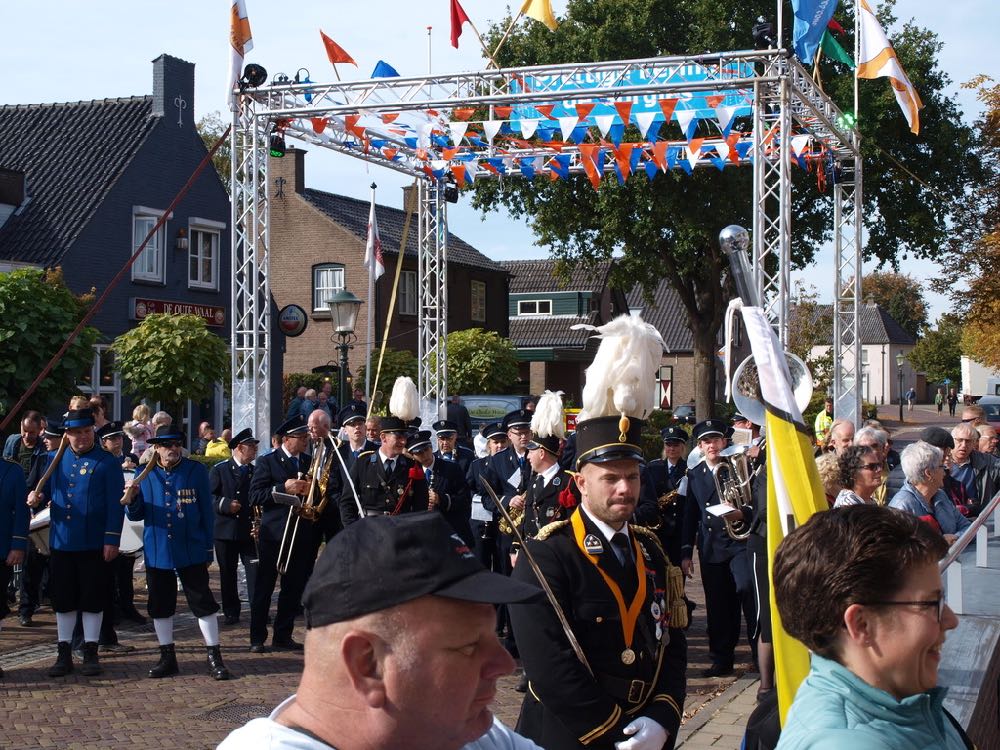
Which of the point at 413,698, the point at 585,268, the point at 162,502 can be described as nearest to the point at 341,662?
the point at 413,698

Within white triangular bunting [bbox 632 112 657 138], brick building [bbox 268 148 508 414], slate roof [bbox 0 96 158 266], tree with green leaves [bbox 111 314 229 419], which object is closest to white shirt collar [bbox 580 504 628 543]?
white triangular bunting [bbox 632 112 657 138]

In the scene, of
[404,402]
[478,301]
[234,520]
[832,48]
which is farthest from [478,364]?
[234,520]

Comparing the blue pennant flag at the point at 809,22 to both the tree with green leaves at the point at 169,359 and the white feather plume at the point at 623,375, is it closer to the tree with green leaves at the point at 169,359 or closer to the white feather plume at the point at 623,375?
the tree with green leaves at the point at 169,359

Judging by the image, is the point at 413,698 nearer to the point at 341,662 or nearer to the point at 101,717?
the point at 341,662

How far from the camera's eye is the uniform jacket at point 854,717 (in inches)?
85.6

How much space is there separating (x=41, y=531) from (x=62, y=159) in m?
20.6

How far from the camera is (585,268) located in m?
34.7

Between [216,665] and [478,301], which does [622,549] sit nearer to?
[216,665]

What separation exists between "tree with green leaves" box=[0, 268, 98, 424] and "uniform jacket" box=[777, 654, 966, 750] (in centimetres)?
1500

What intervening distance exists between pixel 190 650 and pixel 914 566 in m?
8.66

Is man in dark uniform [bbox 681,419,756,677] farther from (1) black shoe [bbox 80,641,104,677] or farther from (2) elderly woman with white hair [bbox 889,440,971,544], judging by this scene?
(1) black shoe [bbox 80,641,104,677]

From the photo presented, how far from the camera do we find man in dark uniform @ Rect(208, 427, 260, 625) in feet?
36.5

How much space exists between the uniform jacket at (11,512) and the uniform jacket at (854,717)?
26.7ft

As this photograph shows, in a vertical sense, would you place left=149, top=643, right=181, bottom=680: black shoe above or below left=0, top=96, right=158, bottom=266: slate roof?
below
